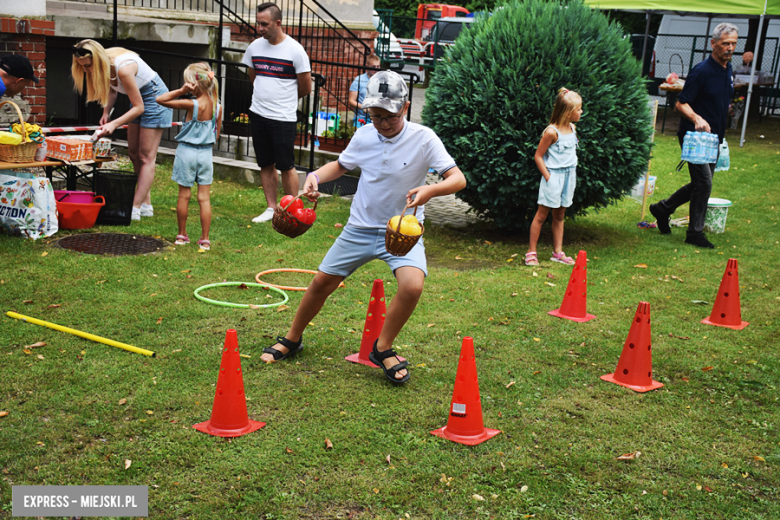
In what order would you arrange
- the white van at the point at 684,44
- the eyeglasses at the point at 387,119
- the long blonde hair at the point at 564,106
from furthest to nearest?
the white van at the point at 684,44
the long blonde hair at the point at 564,106
the eyeglasses at the point at 387,119

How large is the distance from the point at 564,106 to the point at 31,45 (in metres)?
6.15

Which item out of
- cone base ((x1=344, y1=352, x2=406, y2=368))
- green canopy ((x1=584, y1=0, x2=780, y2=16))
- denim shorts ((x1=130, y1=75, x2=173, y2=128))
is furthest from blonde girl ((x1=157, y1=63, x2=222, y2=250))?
green canopy ((x1=584, y1=0, x2=780, y2=16))

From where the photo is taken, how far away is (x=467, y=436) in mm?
3975

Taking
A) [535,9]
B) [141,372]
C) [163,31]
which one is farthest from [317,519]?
[163,31]

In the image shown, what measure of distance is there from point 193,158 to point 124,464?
4.09m

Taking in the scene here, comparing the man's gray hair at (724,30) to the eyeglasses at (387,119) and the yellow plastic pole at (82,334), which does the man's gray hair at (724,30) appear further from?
the yellow plastic pole at (82,334)

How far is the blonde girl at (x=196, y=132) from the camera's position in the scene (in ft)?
22.9

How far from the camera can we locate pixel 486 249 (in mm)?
8359

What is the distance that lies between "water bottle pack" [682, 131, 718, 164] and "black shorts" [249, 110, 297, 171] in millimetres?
4380

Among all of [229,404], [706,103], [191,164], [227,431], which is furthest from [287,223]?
[706,103]

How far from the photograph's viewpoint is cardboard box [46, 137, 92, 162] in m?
7.52

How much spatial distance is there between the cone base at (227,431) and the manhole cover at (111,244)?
3.51 meters

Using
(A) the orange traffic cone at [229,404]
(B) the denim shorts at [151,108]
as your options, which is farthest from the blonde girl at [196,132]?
(A) the orange traffic cone at [229,404]

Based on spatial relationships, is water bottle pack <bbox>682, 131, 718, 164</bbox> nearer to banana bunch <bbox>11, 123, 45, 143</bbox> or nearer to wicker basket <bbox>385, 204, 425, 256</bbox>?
wicker basket <bbox>385, 204, 425, 256</bbox>
